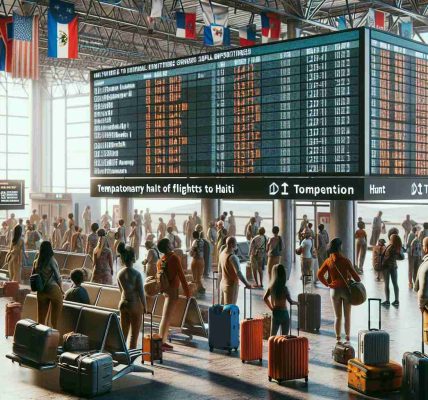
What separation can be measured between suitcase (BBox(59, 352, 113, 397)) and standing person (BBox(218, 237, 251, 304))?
386 centimetres

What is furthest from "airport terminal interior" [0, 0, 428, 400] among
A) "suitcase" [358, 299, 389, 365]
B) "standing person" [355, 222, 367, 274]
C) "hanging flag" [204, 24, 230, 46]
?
"hanging flag" [204, 24, 230, 46]

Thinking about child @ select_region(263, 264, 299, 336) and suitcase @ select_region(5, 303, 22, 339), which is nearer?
child @ select_region(263, 264, 299, 336)

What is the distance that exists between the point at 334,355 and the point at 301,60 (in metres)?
5.69

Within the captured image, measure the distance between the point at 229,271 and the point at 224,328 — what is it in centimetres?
152

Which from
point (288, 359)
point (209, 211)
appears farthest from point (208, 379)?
point (209, 211)

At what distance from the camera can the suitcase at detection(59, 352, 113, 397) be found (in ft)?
32.9

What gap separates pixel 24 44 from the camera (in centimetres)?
2311

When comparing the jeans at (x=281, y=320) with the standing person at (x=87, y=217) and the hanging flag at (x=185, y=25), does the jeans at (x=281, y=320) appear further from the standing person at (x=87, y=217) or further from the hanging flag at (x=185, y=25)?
the standing person at (x=87, y=217)

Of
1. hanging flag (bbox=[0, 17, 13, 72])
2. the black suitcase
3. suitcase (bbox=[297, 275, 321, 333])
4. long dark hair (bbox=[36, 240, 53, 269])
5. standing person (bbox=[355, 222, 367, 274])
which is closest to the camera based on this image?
the black suitcase

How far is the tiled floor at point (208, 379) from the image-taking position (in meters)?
10.1

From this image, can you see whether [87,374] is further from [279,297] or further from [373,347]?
[373,347]

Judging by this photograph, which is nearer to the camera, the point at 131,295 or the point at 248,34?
the point at 131,295

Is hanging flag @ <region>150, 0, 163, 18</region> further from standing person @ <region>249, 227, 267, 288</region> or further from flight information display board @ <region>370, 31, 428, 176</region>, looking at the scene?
flight information display board @ <region>370, 31, 428, 176</region>

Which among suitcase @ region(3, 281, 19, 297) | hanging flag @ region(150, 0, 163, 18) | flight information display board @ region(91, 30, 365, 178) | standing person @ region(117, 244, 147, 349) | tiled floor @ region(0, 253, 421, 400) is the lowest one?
tiled floor @ region(0, 253, 421, 400)
